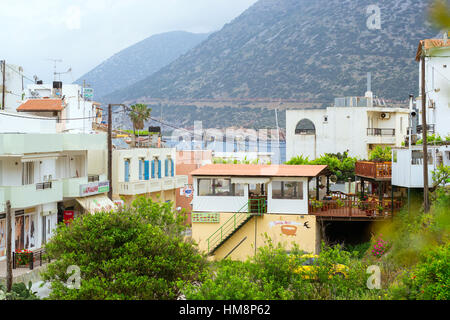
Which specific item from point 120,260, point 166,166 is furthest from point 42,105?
point 120,260

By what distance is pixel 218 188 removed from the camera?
31391 millimetres

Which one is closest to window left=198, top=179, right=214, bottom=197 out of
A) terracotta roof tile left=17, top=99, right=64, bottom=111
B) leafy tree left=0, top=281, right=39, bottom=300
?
leafy tree left=0, top=281, right=39, bottom=300

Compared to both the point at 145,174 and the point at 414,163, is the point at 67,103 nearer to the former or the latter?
the point at 145,174

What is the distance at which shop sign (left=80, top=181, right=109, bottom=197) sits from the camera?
107ft

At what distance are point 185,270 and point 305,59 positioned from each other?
312 ft

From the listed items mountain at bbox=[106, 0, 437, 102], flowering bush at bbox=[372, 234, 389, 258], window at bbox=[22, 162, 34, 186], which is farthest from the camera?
mountain at bbox=[106, 0, 437, 102]

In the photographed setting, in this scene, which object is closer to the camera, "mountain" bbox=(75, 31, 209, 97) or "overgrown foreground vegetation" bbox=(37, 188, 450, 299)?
"overgrown foreground vegetation" bbox=(37, 188, 450, 299)

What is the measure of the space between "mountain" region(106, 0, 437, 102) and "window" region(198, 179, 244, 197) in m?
60.2

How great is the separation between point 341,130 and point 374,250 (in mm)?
35590

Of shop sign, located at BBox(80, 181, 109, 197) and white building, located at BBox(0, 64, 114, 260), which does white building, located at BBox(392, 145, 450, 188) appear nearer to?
white building, located at BBox(0, 64, 114, 260)

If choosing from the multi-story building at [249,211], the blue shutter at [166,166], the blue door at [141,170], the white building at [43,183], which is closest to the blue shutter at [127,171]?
the blue door at [141,170]

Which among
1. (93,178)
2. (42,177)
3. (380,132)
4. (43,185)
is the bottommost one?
(43,185)

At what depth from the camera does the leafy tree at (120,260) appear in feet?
47.4
